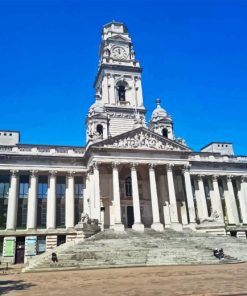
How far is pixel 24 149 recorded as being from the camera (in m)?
49.1

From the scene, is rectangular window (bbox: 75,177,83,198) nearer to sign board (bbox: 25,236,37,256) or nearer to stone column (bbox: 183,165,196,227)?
sign board (bbox: 25,236,37,256)

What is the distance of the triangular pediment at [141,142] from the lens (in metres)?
46.3

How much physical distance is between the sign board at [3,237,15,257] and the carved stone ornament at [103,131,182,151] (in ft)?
62.1

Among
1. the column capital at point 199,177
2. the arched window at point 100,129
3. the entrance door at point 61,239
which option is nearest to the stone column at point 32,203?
the entrance door at point 61,239

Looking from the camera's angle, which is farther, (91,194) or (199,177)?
(199,177)

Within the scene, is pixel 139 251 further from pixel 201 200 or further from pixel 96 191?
pixel 201 200

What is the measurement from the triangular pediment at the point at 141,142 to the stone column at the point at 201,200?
8.96 m

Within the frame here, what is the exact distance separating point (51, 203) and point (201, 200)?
2568cm

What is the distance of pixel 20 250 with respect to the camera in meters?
44.4

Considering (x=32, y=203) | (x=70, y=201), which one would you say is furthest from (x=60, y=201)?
(x=32, y=203)

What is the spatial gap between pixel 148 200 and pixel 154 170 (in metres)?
5.04

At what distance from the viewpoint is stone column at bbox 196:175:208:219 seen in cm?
5350

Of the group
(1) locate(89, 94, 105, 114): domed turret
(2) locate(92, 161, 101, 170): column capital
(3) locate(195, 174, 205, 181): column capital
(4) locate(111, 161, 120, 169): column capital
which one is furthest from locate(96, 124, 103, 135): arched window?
(3) locate(195, 174, 205, 181): column capital

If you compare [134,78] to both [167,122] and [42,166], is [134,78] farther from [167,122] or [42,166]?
[42,166]
